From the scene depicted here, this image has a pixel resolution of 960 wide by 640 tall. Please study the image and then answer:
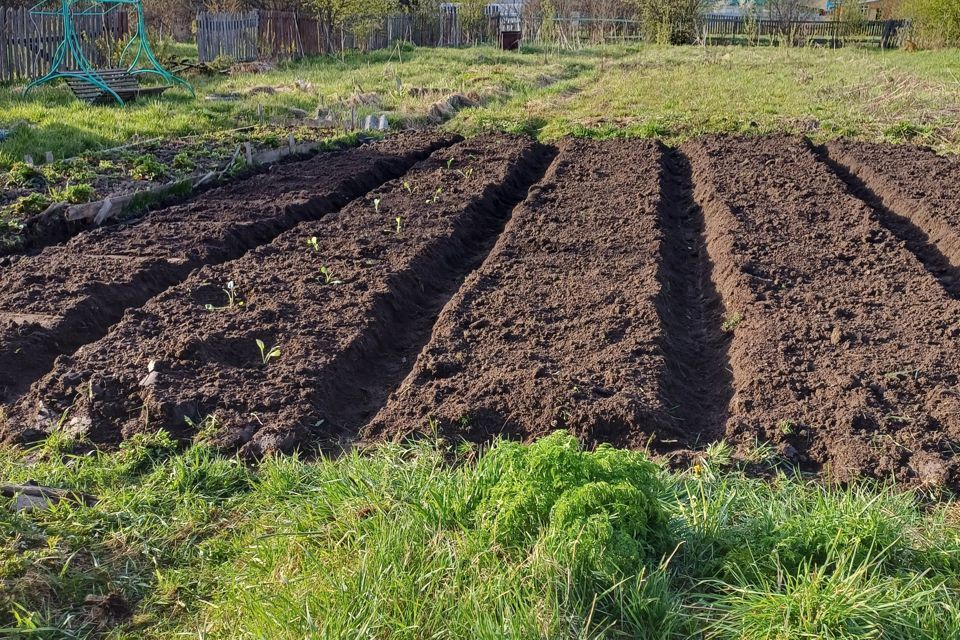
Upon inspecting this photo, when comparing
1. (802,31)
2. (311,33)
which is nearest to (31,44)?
(311,33)

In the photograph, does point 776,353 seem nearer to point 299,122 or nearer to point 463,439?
point 463,439

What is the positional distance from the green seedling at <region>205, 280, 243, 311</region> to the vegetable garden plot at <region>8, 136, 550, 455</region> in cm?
2

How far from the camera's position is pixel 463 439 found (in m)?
4.57

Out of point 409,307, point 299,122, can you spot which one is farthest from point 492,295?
point 299,122

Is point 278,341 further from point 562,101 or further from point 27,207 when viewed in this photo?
point 562,101

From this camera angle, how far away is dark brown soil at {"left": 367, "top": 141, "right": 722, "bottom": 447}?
470 cm

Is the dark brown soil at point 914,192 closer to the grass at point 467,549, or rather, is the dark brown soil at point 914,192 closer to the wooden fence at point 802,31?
the grass at point 467,549

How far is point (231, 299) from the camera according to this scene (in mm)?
5922

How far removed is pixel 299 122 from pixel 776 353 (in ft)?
36.3

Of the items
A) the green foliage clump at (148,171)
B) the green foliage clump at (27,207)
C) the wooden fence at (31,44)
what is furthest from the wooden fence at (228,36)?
the green foliage clump at (27,207)

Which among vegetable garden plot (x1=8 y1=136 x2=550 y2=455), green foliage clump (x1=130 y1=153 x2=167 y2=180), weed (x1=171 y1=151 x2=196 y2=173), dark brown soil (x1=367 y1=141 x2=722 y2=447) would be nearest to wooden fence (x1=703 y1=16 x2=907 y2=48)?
weed (x1=171 y1=151 x2=196 y2=173)

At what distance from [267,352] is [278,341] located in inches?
5.6

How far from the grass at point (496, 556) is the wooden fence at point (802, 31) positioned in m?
35.5

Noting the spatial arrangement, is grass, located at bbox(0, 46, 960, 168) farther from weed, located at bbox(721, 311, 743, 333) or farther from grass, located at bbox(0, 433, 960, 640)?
grass, located at bbox(0, 433, 960, 640)
